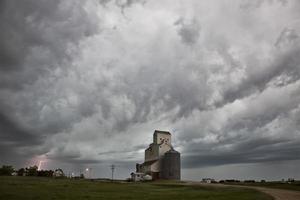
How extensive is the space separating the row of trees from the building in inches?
1517

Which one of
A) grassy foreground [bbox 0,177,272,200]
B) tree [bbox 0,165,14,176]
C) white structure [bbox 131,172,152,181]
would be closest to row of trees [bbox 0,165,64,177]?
tree [bbox 0,165,14,176]

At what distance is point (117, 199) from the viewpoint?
4050 centimetres

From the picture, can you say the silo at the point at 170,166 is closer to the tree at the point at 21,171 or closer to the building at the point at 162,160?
the building at the point at 162,160

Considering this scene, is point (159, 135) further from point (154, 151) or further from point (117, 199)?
point (117, 199)

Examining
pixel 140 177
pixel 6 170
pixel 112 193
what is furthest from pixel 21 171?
pixel 112 193

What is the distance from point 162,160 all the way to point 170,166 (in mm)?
4373

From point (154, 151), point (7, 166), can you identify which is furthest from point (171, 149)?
point (7, 166)

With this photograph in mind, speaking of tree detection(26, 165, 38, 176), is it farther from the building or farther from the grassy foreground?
the grassy foreground

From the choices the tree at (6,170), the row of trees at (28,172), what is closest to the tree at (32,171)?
the row of trees at (28,172)

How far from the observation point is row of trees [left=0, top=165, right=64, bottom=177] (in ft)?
432

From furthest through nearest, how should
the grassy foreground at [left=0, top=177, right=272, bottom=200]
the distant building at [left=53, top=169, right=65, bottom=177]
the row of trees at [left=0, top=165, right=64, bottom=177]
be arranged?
1. the distant building at [left=53, top=169, right=65, bottom=177]
2. the row of trees at [left=0, top=165, right=64, bottom=177]
3. the grassy foreground at [left=0, top=177, right=272, bottom=200]

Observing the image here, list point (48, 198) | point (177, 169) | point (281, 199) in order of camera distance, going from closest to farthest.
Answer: point (281, 199) < point (48, 198) < point (177, 169)

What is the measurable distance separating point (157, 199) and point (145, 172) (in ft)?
280

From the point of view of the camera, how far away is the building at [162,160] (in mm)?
120000
